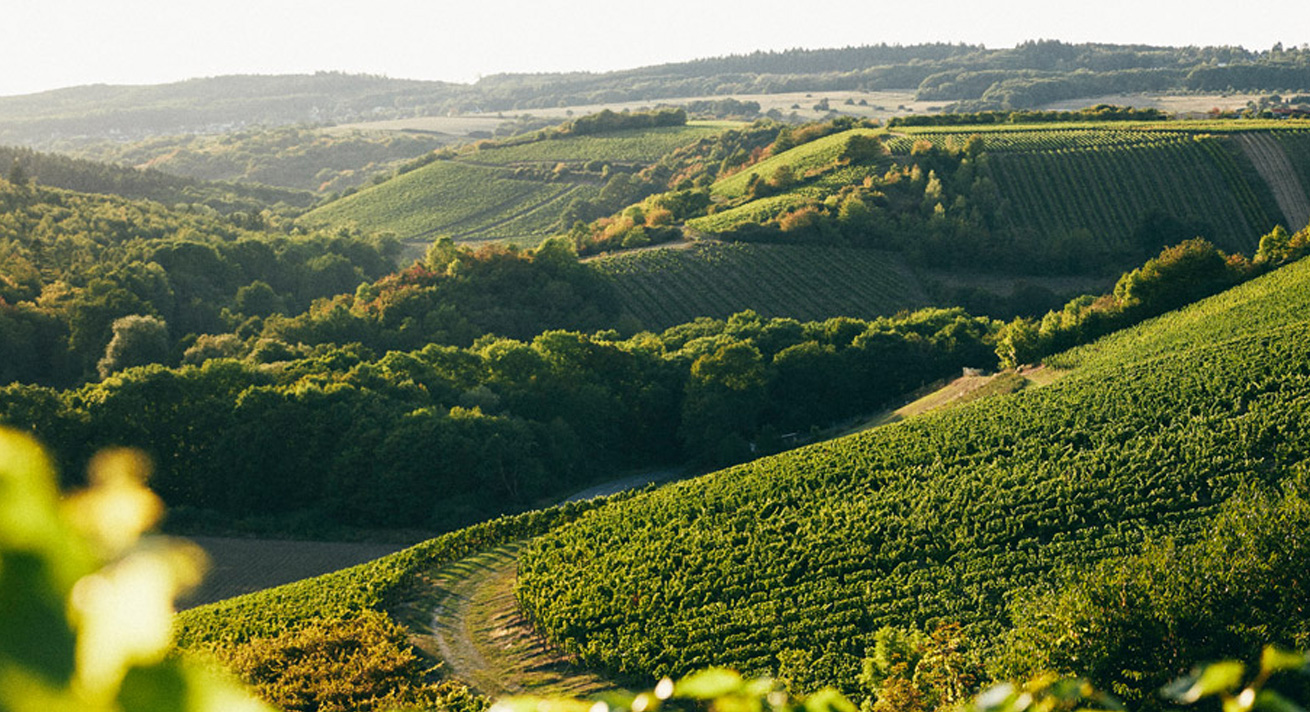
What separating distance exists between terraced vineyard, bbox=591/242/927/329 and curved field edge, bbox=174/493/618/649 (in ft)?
154

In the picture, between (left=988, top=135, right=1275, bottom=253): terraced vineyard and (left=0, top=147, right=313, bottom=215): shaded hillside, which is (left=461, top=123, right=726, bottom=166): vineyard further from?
(left=988, top=135, right=1275, bottom=253): terraced vineyard

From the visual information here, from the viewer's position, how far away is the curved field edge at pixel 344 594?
29344 mm

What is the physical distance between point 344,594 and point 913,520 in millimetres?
19250

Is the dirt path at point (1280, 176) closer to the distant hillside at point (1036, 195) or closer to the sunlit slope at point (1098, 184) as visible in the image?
the distant hillside at point (1036, 195)

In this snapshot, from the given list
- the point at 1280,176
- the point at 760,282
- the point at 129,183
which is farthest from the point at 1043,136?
the point at 129,183

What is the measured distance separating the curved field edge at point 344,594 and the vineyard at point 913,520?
3.07 metres

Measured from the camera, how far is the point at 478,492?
50500 mm

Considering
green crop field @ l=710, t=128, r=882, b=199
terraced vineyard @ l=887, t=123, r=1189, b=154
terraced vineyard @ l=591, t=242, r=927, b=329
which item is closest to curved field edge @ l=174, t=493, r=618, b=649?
terraced vineyard @ l=591, t=242, r=927, b=329

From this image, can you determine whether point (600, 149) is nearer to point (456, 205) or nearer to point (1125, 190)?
point (456, 205)

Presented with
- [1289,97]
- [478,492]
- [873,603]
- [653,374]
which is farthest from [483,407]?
[1289,97]

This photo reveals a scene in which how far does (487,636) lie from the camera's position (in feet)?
102

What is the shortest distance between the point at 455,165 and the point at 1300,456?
146449 mm

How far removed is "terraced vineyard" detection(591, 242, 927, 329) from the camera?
86250 mm

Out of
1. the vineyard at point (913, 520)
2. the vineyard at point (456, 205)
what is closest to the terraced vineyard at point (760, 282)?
the vineyard at point (913, 520)
